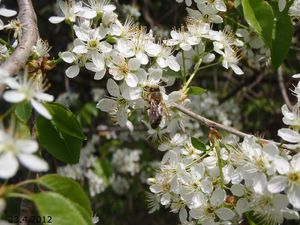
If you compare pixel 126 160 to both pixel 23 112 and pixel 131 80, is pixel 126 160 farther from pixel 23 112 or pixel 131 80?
pixel 23 112

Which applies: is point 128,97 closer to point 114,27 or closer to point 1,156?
point 114,27

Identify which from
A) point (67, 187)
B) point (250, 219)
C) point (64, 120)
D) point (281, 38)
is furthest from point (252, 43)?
point (67, 187)

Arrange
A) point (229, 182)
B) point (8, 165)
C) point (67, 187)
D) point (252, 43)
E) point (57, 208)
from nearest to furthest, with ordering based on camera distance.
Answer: point (8, 165), point (57, 208), point (67, 187), point (229, 182), point (252, 43)

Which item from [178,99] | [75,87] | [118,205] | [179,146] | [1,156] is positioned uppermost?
[1,156]

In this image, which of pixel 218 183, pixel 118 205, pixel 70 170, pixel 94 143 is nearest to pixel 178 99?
pixel 218 183

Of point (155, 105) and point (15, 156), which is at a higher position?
point (15, 156)

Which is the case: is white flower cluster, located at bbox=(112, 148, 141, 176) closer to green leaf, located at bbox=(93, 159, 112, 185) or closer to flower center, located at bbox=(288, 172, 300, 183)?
green leaf, located at bbox=(93, 159, 112, 185)

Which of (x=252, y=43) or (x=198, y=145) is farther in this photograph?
(x=252, y=43)
